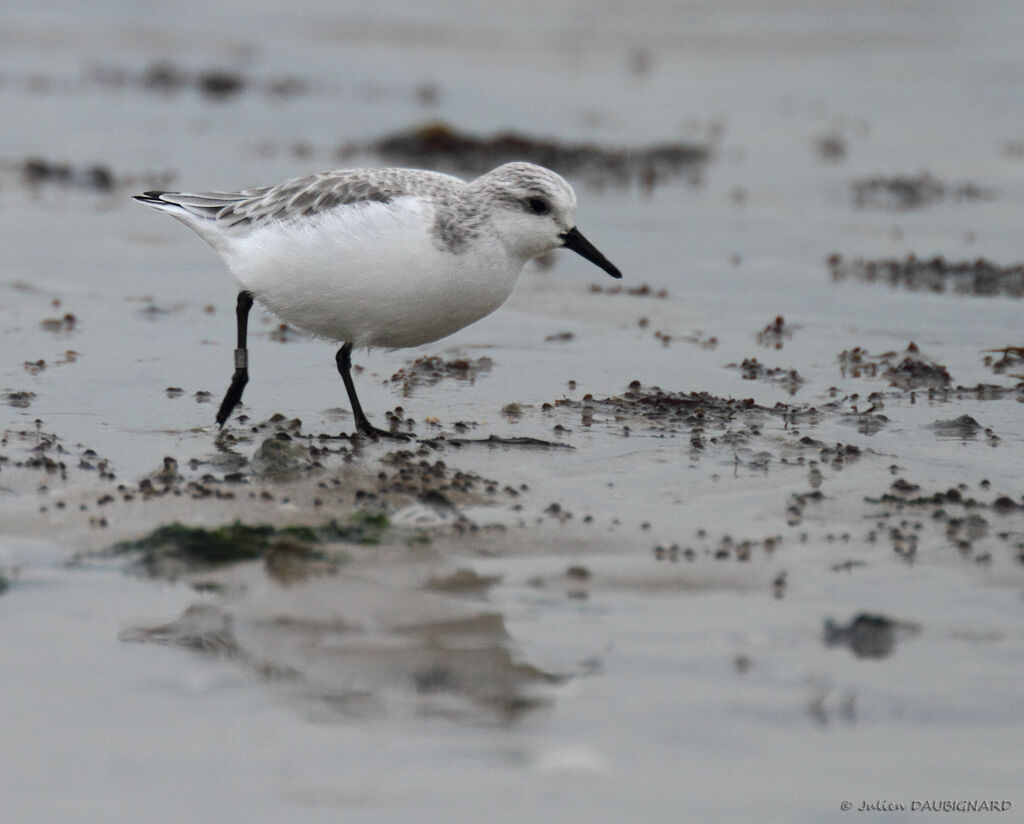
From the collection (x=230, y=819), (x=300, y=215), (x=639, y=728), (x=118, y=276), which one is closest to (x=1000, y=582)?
(x=639, y=728)

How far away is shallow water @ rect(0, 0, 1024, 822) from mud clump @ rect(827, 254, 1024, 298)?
0.49ft

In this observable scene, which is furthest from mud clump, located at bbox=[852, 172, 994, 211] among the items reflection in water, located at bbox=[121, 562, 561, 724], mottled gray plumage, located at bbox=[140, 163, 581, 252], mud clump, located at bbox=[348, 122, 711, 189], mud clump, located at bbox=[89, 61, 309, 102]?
reflection in water, located at bbox=[121, 562, 561, 724]

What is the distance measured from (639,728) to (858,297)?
680cm

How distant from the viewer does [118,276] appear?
9.98 m

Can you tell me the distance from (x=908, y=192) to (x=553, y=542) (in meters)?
→ 9.74

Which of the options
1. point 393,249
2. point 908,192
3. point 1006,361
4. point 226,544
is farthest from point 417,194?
point 908,192

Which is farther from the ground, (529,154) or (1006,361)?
(529,154)

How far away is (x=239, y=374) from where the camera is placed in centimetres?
681

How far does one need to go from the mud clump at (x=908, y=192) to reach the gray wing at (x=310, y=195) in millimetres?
7574

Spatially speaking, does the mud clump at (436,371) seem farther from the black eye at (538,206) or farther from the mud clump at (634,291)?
the mud clump at (634,291)

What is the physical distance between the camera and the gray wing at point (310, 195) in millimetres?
6398

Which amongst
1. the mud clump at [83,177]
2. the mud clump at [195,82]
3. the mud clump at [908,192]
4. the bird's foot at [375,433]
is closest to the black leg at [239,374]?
the bird's foot at [375,433]

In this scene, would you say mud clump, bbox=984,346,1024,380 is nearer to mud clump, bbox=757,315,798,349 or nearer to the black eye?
mud clump, bbox=757,315,798,349

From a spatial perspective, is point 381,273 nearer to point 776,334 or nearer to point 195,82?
point 776,334
